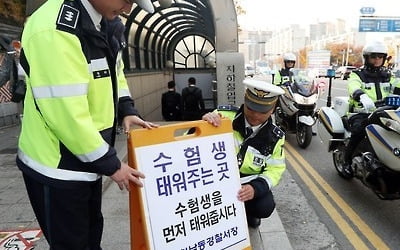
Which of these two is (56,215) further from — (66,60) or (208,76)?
(208,76)

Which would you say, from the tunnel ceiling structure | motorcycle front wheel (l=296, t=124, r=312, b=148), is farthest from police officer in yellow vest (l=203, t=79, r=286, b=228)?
the tunnel ceiling structure

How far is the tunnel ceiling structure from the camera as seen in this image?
922 cm

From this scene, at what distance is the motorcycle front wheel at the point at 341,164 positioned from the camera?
4.52 metres

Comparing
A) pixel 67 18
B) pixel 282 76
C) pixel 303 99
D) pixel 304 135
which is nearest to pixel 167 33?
pixel 282 76

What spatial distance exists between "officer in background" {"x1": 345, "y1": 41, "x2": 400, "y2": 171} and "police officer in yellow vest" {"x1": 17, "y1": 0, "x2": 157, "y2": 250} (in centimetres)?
319

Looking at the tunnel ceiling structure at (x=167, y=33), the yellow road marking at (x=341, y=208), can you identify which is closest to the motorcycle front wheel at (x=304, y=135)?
the yellow road marking at (x=341, y=208)

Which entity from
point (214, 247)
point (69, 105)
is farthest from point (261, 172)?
point (69, 105)

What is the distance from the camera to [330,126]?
4695 millimetres

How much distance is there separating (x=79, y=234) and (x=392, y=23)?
97.0ft

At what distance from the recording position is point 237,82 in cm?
680

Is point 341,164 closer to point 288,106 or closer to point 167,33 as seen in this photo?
point 288,106

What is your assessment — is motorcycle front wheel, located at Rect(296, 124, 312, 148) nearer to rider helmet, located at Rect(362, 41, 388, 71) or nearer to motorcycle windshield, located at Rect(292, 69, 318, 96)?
motorcycle windshield, located at Rect(292, 69, 318, 96)

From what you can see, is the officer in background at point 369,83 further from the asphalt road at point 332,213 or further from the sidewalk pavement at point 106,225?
the sidewalk pavement at point 106,225

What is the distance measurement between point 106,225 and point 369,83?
345 cm
